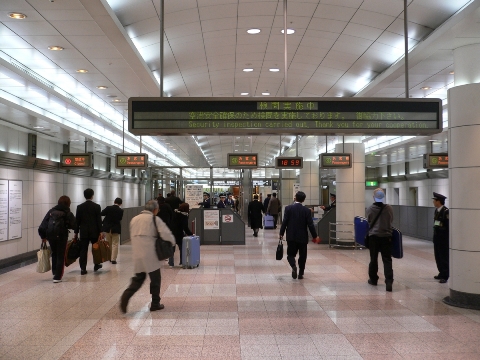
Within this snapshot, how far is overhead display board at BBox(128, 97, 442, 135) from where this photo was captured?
23.0 feet

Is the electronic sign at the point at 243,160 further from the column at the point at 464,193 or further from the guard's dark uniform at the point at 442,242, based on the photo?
the column at the point at 464,193

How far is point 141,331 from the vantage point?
6.20 metres

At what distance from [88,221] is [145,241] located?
4113 mm

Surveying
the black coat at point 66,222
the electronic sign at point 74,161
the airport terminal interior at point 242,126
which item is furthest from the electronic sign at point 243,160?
the black coat at point 66,222

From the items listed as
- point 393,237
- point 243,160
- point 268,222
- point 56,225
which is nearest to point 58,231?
point 56,225

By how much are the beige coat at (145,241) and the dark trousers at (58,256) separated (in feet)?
11.3

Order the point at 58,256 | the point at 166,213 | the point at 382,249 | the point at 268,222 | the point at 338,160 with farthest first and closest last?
the point at 268,222 < the point at 338,160 < the point at 166,213 < the point at 58,256 < the point at 382,249

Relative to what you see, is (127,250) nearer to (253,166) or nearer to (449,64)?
(253,166)

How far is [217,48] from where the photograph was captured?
10.5 m

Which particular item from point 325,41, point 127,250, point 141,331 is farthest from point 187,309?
point 127,250

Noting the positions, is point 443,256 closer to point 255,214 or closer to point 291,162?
point 291,162

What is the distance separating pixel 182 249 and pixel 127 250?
15.5 feet

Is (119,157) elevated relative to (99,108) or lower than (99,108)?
lower

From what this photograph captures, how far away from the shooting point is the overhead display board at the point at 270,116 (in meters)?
7.02
